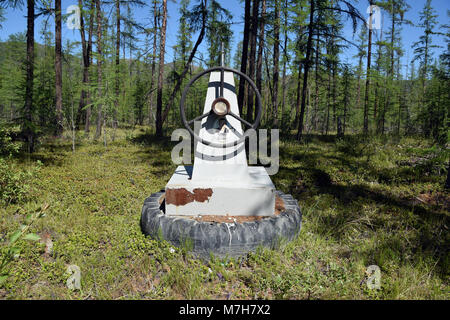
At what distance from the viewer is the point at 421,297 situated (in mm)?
2906

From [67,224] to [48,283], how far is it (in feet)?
4.67

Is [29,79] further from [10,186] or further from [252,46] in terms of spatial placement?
[252,46]

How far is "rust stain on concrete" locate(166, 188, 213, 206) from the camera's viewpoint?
4035 mm

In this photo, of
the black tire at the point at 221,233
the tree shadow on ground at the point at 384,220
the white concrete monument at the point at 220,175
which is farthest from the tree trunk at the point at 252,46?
the black tire at the point at 221,233

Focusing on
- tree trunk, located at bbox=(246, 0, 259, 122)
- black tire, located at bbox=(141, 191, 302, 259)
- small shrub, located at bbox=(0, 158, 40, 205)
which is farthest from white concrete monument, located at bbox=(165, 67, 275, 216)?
tree trunk, located at bbox=(246, 0, 259, 122)

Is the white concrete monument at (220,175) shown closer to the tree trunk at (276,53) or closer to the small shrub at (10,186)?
the small shrub at (10,186)

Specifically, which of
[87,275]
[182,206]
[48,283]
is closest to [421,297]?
[182,206]

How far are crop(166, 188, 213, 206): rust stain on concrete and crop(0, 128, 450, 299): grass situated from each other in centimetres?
65

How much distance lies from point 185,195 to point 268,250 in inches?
56.0

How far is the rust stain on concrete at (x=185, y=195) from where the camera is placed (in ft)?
13.2

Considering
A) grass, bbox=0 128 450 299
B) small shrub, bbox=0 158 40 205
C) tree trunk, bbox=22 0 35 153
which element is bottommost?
grass, bbox=0 128 450 299

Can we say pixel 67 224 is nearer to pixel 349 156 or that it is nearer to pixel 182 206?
pixel 182 206

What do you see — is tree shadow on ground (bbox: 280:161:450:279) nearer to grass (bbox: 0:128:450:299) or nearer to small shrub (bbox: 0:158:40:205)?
grass (bbox: 0:128:450:299)

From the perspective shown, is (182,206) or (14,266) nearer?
(14,266)
